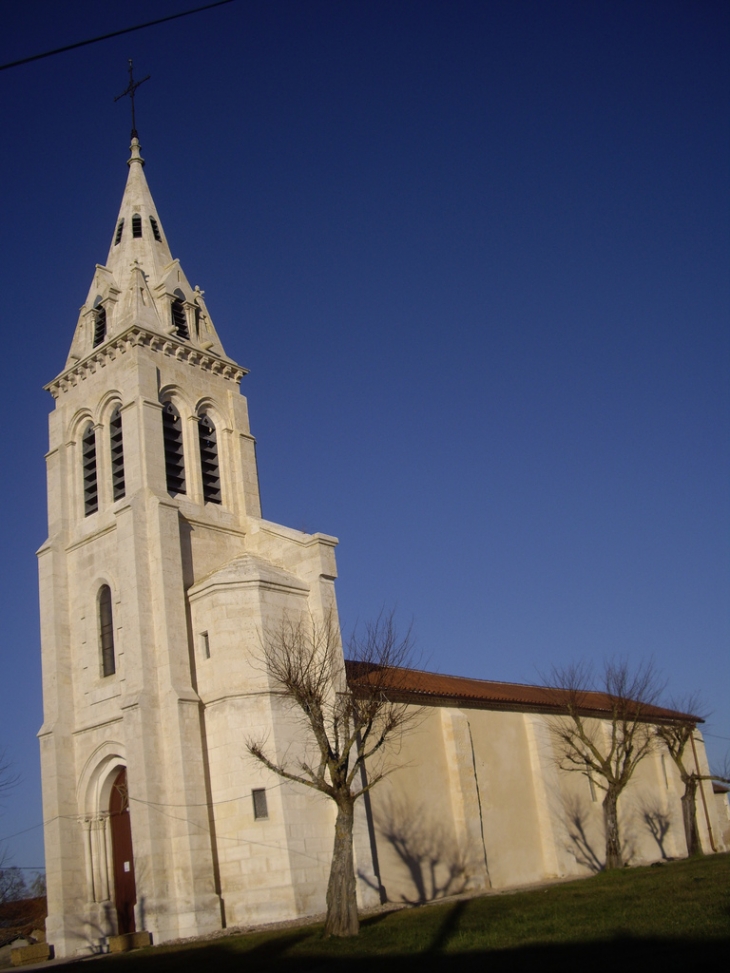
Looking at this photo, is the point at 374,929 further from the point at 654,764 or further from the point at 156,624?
the point at 654,764

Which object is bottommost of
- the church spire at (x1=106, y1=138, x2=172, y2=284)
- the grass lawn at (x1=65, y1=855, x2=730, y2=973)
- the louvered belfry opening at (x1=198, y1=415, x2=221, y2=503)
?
the grass lawn at (x1=65, y1=855, x2=730, y2=973)

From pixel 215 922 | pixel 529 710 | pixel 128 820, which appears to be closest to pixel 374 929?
pixel 215 922

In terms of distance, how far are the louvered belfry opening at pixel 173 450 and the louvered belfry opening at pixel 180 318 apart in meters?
3.61

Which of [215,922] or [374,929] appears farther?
[215,922]

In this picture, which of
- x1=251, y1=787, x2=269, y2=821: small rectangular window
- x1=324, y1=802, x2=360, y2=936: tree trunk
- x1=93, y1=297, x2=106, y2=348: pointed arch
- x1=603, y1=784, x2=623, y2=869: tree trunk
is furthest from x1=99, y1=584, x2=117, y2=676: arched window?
x1=603, y1=784, x2=623, y2=869: tree trunk

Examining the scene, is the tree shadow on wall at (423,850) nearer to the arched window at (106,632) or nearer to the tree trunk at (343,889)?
the tree trunk at (343,889)

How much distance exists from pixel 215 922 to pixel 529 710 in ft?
55.1

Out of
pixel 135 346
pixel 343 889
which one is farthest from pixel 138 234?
pixel 343 889

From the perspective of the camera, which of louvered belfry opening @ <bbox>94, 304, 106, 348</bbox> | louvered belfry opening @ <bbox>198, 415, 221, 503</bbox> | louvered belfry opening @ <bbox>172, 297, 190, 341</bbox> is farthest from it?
louvered belfry opening @ <bbox>172, 297, 190, 341</bbox>

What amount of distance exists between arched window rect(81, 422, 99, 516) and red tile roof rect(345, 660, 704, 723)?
9768 mm

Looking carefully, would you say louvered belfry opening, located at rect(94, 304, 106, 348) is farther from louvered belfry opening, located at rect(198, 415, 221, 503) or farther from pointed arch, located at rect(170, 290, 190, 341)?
louvered belfry opening, located at rect(198, 415, 221, 503)

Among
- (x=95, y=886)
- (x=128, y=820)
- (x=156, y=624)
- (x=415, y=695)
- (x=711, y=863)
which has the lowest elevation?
(x=711, y=863)

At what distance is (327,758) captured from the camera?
64.8ft

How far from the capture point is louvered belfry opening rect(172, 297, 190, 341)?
32.6m
